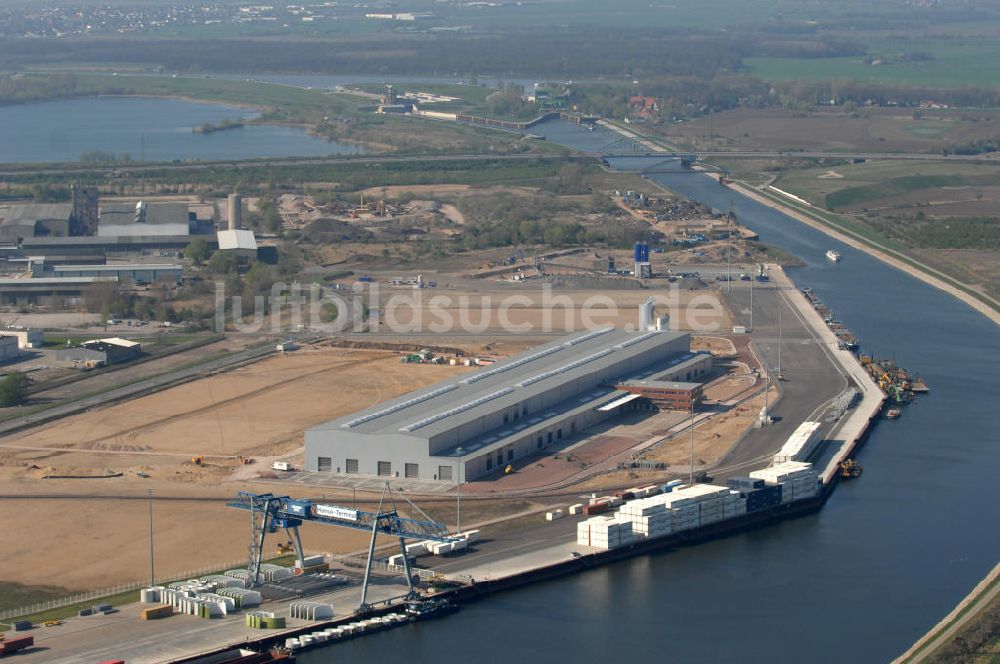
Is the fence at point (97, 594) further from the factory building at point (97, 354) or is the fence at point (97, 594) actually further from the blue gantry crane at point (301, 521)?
the factory building at point (97, 354)

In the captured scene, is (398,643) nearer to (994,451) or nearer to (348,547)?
(348,547)

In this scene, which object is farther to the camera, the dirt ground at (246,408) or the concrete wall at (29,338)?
the concrete wall at (29,338)

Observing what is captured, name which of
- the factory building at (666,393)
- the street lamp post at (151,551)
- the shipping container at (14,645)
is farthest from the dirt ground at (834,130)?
the shipping container at (14,645)

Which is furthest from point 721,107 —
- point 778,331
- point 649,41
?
point 778,331

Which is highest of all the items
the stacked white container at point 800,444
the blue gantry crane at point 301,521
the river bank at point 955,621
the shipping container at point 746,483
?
the blue gantry crane at point 301,521

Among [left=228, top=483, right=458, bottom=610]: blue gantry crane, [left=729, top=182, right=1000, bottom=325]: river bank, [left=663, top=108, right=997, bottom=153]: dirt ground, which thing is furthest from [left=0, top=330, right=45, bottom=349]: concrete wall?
[left=663, top=108, right=997, bottom=153]: dirt ground

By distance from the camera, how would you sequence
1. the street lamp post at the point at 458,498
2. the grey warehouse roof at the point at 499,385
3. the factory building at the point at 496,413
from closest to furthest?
the street lamp post at the point at 458,498
the factory building at the point at 496,413
the grey warehouse roof at the point at 499,385

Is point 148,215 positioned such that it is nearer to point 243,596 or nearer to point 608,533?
point 608,533

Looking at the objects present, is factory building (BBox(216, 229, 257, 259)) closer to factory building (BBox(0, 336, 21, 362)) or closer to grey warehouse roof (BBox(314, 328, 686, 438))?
factory building (BBox(0, 336, 21, 362))
